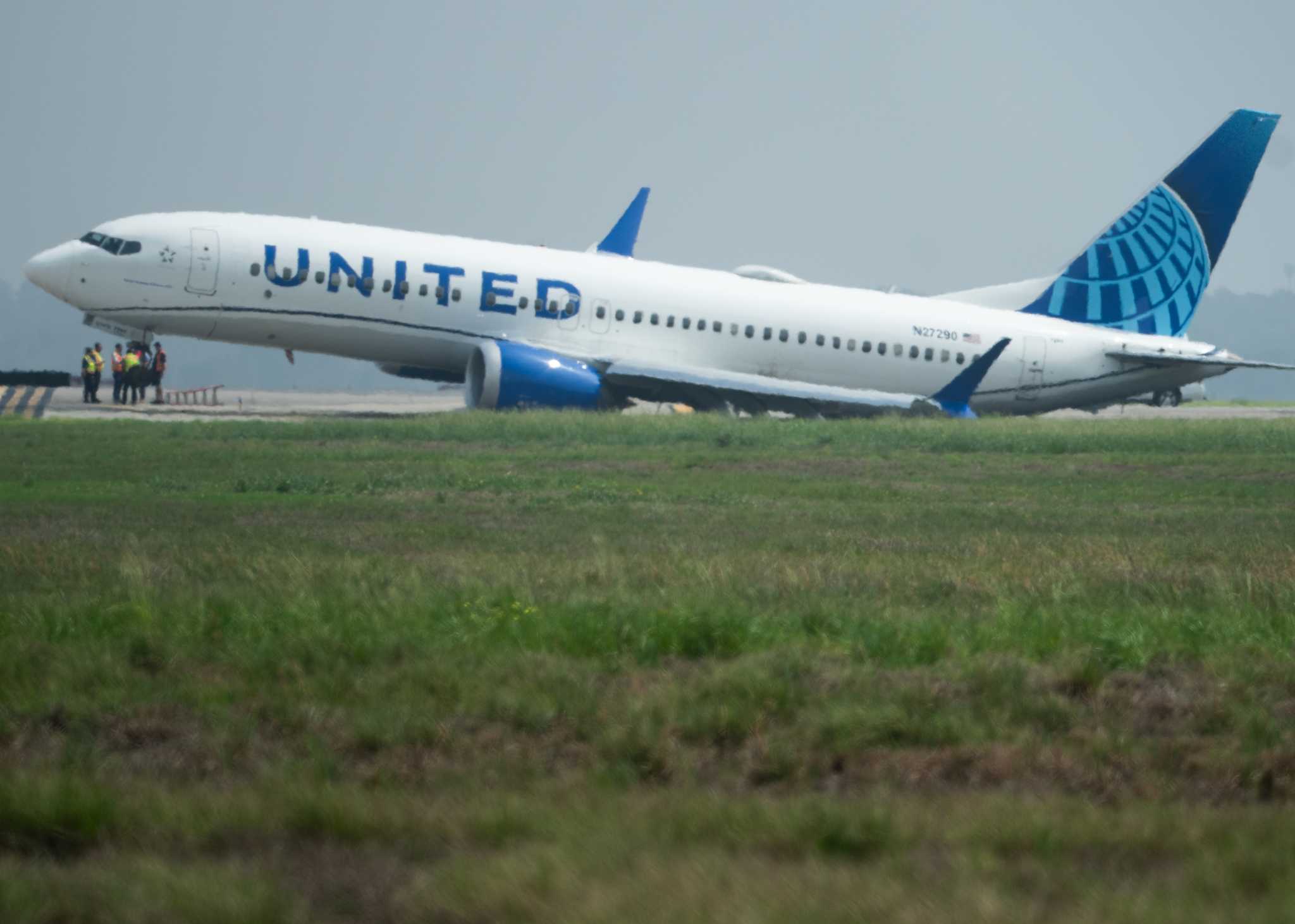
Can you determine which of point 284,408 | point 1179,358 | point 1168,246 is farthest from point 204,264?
point 1168,246

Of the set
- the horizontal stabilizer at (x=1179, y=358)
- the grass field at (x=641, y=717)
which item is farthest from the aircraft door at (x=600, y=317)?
the grass field at (x=641, y=717)

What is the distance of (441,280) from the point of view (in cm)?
3650

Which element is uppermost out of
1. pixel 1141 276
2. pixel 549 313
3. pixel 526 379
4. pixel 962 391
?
pixel 1141 276

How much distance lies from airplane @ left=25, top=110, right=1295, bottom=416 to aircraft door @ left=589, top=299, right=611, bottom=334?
45mm

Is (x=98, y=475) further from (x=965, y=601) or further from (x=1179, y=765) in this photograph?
(x=1179, y=765)

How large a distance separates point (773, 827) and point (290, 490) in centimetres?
1452

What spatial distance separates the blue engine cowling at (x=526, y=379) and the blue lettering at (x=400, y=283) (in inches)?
83.4

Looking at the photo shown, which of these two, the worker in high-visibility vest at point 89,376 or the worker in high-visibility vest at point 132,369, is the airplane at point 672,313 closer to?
the worker in high-visibility vest at point 132,369

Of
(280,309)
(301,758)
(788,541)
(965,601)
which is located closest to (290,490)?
(788,541)

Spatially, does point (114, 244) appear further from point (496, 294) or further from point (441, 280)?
point (496, 294)

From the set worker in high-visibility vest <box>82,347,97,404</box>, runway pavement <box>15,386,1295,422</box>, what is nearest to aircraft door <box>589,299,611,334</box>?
runway pavement <box>15,386,1295,422</box>

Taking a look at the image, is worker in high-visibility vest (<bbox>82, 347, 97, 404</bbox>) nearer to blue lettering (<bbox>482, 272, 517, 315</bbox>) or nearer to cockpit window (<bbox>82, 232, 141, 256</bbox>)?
cockpit window (<bbox>82, 232, 141, 256</bbox>)

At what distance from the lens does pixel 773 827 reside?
5625 millimetres

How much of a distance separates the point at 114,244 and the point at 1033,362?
21.7 m
